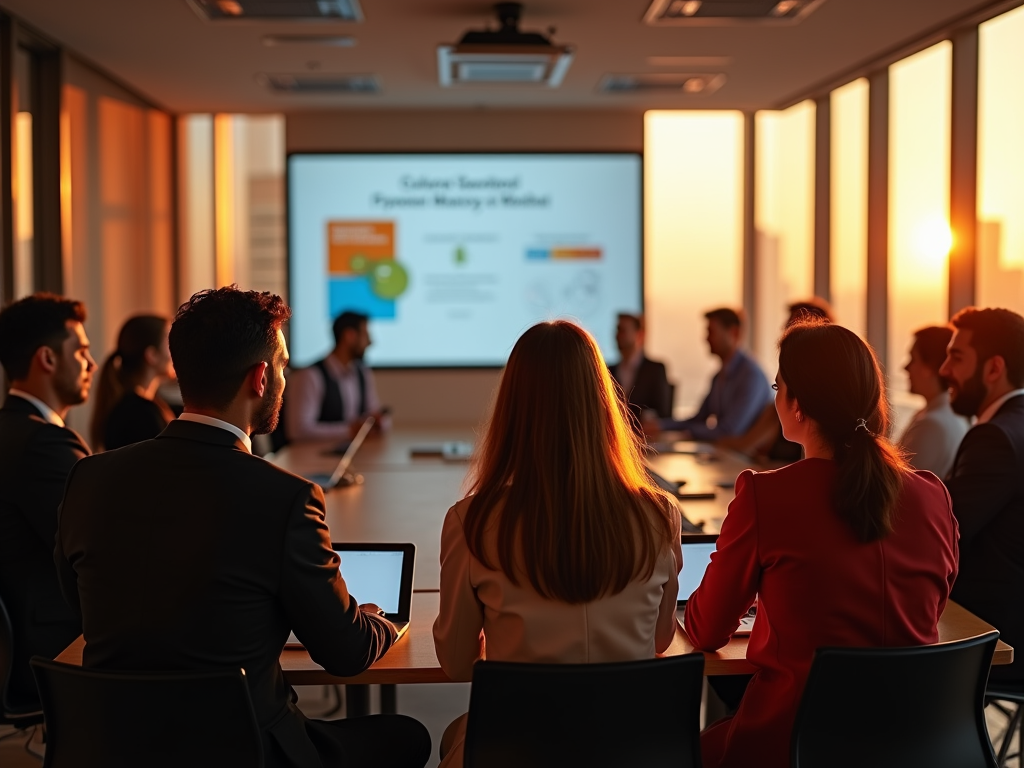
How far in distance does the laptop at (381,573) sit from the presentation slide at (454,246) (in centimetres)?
601

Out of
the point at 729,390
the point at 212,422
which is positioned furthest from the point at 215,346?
the point at 729,390

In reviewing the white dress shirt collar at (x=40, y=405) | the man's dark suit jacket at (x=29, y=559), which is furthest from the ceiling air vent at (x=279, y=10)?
the man's dark suit jacket at (x=29, y=559)

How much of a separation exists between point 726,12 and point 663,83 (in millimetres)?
2029

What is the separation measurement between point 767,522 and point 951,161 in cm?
427

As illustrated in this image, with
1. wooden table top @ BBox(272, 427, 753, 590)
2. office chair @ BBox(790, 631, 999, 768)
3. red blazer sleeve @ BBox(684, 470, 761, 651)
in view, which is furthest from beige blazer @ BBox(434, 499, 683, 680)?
wooden table top @ BBox(272, 427, 753, 590)

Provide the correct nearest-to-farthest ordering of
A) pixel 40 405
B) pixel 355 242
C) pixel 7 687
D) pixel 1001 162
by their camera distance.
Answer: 1. pixel 7 687
2. pixel 40 405
3. pixel 1001 162
4. pixel 355 242

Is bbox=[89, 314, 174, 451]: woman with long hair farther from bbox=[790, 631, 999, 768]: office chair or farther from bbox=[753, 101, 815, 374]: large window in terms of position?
bbox=[753, 101, 815, 374]: large window

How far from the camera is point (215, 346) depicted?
71.9 inches

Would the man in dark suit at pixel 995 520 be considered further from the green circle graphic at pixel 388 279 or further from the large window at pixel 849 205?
the green circle graphic at pixel 388 279

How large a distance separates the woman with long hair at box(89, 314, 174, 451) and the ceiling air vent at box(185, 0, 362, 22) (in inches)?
73.0

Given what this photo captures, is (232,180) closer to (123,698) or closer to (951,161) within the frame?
(951,161)

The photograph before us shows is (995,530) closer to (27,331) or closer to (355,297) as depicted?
(27,331)

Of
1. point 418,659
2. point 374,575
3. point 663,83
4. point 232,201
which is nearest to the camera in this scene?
point 418,659

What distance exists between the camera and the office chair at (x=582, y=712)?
1.69 m
